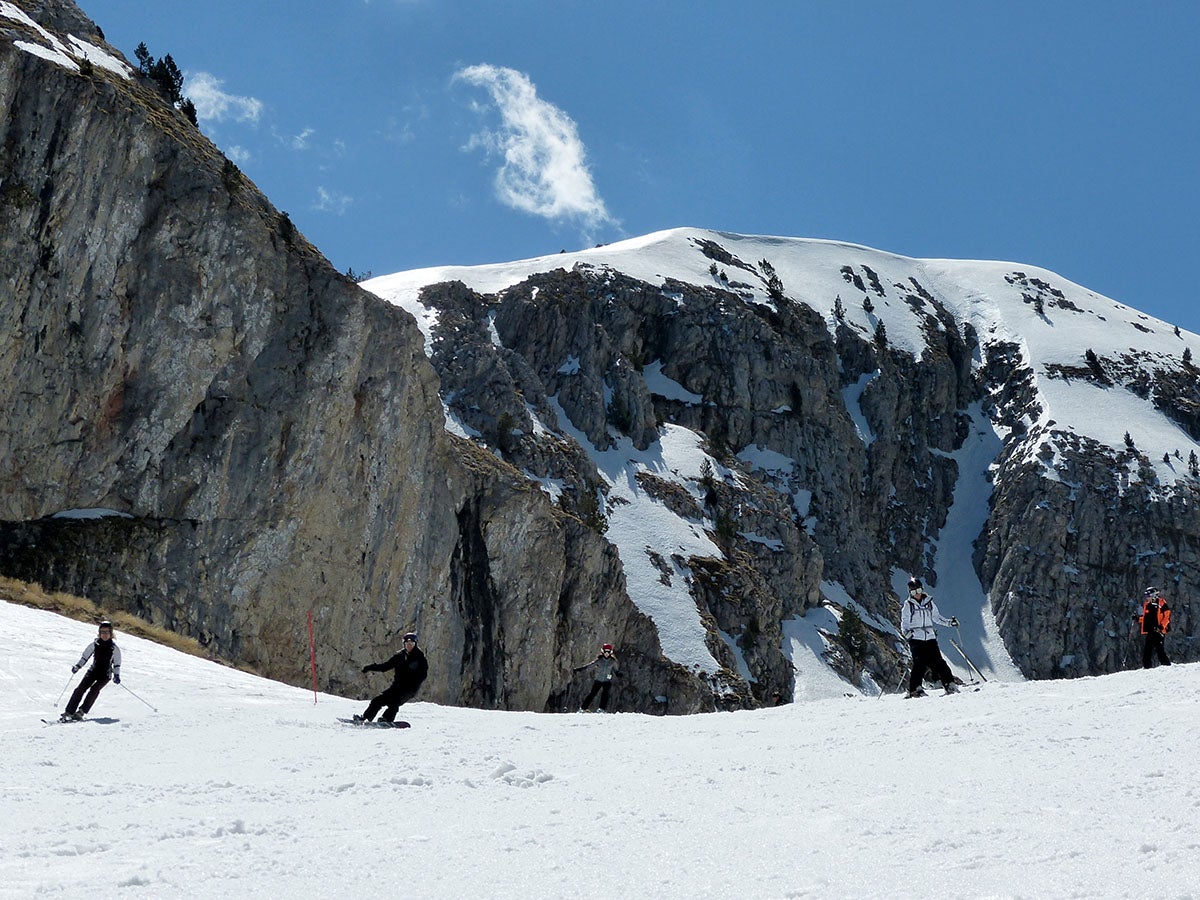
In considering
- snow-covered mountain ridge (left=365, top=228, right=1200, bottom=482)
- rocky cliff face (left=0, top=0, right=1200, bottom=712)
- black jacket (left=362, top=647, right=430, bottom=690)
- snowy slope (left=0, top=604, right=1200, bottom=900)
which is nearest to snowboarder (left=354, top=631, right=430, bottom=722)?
black jacket (left=362, top=647, right=430, bottom=690)

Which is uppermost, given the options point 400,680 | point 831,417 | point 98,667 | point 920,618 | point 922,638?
point 831,417

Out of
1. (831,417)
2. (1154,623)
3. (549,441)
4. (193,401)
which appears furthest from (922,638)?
(831,417)

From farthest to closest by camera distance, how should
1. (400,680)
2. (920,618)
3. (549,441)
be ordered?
1. (549,441)
2. (920,618)
3. (400,680)

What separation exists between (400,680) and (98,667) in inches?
176

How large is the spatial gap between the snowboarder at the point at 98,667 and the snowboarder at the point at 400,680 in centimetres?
373

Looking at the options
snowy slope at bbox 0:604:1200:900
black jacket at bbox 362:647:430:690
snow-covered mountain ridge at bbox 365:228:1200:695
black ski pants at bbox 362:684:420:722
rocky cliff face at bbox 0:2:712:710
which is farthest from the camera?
snow-covered mountain ridge at bbox 365:228:1200:695

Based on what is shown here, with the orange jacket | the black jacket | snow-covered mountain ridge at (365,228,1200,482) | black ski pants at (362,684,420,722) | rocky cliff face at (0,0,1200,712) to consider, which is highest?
snow-covered mountain ridge at (365,228,1200,482)

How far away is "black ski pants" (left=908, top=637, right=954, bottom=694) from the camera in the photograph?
18406 millimetres

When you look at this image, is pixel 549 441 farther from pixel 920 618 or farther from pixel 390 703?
pixel 390 703

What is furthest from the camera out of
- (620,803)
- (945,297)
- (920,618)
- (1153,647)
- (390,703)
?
(945,297)

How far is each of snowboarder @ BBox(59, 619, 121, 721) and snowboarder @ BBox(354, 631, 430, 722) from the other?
3.73 metres

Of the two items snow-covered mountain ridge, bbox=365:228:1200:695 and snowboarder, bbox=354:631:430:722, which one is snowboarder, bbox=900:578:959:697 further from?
snow-covered mountain ridge, bbox=365:228:1200:695

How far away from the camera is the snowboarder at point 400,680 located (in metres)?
16.6

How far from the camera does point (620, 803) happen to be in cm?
986
